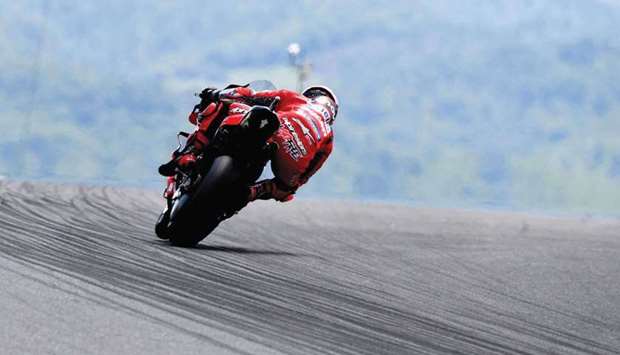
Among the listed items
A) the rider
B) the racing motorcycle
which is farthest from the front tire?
the rider

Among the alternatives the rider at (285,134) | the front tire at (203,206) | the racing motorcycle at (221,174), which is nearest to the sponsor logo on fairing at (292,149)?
the rider at (285,134)

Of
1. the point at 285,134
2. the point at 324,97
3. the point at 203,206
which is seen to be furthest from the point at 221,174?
the point at 324,97

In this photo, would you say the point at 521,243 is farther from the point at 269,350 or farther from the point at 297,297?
the point at 269,350

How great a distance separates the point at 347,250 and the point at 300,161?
2.60m

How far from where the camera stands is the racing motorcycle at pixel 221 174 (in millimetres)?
8734

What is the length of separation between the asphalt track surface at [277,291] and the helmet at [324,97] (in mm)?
1148

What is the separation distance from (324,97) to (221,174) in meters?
1.60

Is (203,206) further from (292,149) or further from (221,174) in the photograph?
(292,149)

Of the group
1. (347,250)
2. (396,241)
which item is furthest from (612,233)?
(347,250)

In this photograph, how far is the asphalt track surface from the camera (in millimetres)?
5387

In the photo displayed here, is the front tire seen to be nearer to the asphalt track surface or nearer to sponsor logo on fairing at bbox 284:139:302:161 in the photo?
the asphalt track surface

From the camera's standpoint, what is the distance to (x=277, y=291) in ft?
24.0

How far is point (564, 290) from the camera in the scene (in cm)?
995

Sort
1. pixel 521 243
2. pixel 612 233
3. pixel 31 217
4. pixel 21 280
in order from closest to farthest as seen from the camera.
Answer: pixel 21 280 < pixel 31 217 < pixel 521 243 < pixel 612 233
